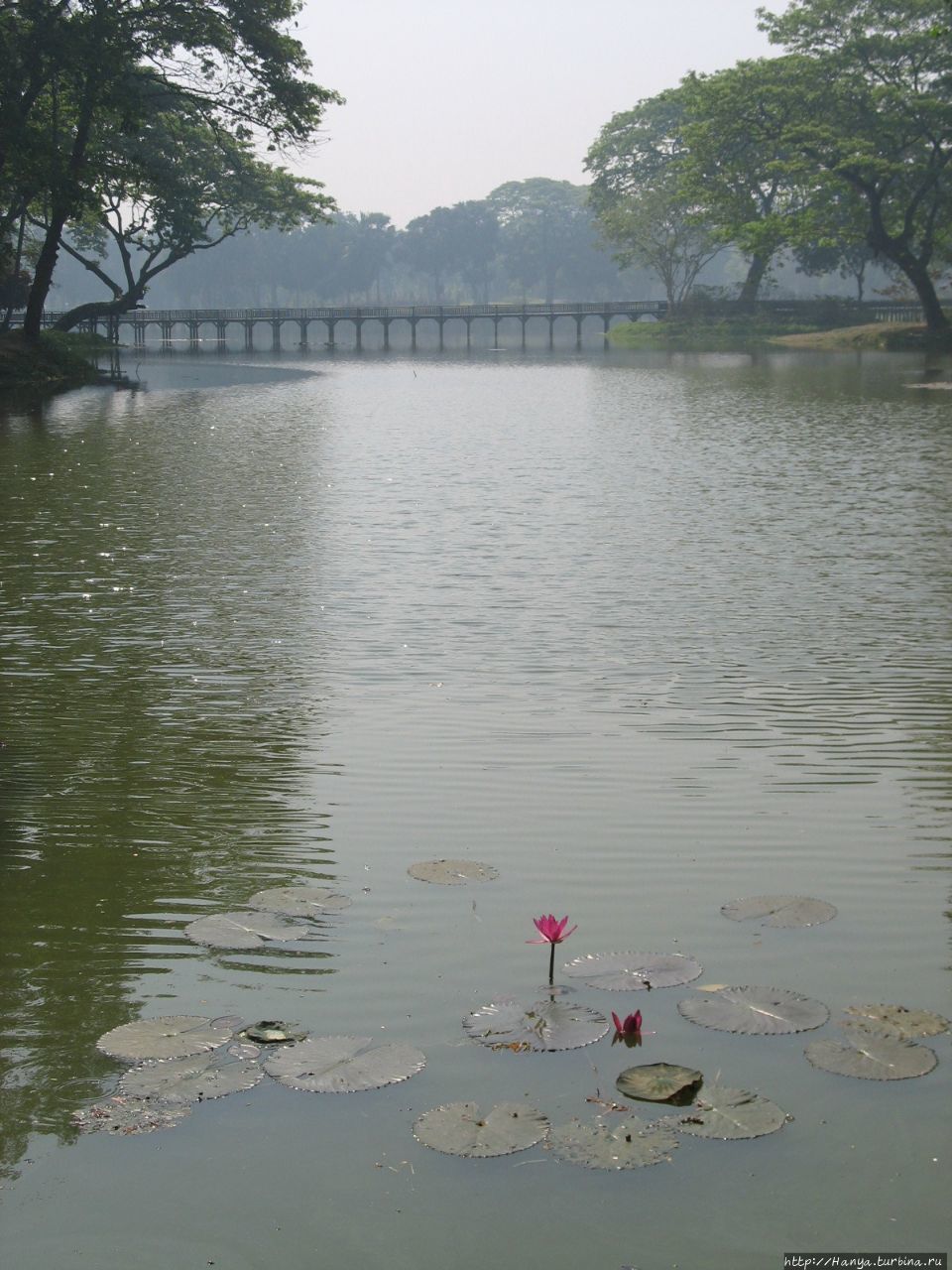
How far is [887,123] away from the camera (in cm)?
6003

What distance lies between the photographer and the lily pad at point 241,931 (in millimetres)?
5445

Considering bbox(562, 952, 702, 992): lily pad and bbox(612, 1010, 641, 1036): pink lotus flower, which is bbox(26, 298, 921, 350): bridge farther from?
bbox(612, 1010, 641, 1036): pink lotus flower

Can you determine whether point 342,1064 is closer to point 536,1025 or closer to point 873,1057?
point 536,1025

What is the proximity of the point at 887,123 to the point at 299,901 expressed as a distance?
201 ft

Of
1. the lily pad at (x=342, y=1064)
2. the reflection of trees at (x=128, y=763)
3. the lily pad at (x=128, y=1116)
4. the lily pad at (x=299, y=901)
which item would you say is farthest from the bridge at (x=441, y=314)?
the lily pad at (x=128, y=1116)

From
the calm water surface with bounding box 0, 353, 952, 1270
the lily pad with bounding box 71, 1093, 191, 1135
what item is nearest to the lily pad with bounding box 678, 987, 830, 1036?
the calm water surface with bounding box 0, 353, 952, 1270

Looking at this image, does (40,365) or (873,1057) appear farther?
(40,365)

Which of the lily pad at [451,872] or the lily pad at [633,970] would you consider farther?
the lily pad at [451,872]

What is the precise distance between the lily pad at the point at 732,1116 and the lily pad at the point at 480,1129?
42cm

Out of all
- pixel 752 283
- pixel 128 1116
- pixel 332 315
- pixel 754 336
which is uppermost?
pixel 752 283

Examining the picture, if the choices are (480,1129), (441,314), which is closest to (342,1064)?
(480,1129)

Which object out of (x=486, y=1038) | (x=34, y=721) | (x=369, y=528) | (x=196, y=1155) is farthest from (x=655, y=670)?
(x=369, y=528)

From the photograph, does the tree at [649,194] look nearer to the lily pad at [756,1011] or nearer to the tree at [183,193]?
the tree at [183,193]

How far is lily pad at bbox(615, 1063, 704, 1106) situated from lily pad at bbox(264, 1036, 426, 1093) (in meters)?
0.65
